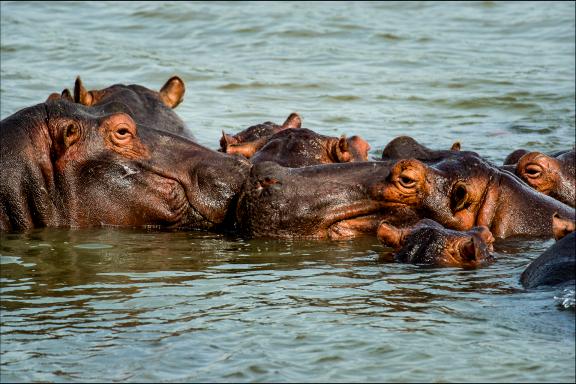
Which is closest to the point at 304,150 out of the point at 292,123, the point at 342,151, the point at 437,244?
the point at 342,151

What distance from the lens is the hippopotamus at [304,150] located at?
950 centimetres

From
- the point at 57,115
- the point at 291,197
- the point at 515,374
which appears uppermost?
the point at 57,115

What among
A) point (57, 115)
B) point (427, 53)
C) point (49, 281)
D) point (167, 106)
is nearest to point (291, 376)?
point (49, 281)

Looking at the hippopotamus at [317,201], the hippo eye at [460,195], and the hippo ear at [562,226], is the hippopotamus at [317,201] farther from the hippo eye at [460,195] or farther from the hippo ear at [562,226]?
the hippo ear at [562,226]

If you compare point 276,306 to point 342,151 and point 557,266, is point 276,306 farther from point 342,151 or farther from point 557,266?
point 342,151

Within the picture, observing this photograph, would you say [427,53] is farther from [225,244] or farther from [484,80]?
[225,244]

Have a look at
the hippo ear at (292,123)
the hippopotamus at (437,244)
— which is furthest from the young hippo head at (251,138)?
the hippopotamus at (437,244)

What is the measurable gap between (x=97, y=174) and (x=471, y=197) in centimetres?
255

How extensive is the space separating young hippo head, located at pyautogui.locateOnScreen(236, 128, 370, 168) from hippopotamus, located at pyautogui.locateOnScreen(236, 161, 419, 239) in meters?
0.93

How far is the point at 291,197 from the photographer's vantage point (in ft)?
27.3

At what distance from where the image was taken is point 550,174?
9586mm

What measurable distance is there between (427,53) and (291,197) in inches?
596

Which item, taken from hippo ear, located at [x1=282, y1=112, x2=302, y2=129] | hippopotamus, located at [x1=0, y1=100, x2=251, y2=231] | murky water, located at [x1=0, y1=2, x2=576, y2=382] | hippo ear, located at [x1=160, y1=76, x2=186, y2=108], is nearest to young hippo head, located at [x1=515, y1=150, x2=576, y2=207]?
murky water, located at [x1=0, y1=2, x2=576, y2=382]

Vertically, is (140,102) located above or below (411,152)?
above
